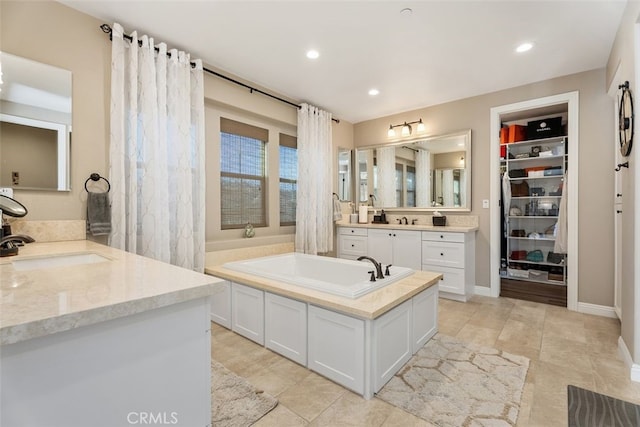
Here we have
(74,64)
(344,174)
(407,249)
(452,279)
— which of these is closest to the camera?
(74,64)

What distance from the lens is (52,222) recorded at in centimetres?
205

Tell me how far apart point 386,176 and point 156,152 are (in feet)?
10.7

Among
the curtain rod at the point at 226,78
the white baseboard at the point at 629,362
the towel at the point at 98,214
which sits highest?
the curtain rod at the point at 226,78

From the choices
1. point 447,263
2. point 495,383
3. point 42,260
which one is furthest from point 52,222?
point 447,263

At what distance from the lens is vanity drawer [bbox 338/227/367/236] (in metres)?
4.33

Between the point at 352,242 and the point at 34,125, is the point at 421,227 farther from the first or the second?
the point at 34,125

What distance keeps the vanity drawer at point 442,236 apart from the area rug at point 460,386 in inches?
55.6

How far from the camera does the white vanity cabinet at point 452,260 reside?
346cm

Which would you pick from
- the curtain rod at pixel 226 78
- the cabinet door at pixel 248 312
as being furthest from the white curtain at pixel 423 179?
the cabinet door at pixel 248 312

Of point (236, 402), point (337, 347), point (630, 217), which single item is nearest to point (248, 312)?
point (236, 402)

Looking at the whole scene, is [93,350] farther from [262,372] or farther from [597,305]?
[597,305]

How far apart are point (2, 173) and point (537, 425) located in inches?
135

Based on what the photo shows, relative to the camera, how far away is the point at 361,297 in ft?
6.38

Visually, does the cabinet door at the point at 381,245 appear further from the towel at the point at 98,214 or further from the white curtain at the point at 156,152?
the towel at the point at 98,214
